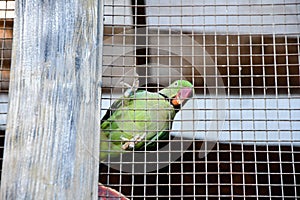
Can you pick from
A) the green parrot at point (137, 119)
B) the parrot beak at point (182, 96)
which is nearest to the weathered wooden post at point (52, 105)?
the green parrot at point (137, 119)

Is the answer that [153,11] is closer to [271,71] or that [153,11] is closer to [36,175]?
[271,71]

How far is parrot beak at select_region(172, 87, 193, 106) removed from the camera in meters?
1.60

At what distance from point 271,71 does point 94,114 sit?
4.35ft

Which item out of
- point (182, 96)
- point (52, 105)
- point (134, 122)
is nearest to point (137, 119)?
point (134, 122)

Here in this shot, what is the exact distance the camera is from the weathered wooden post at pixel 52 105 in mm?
769

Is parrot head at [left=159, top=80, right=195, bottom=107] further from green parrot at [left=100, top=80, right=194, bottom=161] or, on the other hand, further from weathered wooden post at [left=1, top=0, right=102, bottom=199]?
weathered wooden post at [left=1, top=0, right=102, bottom=199]

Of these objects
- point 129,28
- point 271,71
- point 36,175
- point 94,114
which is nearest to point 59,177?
point 36,175

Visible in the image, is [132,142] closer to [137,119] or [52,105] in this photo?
[137,119]

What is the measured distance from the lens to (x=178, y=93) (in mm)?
1634

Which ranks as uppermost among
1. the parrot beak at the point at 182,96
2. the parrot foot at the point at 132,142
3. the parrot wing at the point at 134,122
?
the parrot beak at the point at 182,96

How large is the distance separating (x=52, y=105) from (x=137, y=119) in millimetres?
662

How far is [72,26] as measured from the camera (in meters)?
0.83

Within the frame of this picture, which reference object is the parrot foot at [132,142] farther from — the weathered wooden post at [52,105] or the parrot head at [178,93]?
the weathered wooden post at [52,105]

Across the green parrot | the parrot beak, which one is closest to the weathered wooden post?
the green parrot
